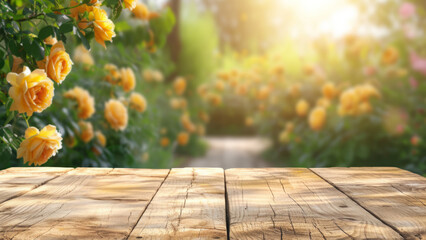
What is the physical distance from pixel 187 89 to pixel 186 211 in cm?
511

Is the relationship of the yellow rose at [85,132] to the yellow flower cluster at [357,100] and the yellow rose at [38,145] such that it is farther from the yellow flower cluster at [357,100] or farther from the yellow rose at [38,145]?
the yellow flower cluster at [357,100]

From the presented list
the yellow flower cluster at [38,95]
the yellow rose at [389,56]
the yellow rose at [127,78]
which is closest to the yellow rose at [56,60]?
the yellow flower cluster at [38,95]

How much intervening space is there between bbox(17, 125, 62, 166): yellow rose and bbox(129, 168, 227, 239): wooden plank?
301 mm

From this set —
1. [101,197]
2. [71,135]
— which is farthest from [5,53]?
[71,135]

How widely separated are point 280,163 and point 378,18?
67.6 inches

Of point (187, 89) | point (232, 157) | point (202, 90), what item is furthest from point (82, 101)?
point (187, 89)

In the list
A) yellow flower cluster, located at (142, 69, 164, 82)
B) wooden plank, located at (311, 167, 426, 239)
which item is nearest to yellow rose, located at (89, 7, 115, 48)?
wooden plank, located at (311, 167, 426, 239)

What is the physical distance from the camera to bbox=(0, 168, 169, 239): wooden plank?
2.56ft

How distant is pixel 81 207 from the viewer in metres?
0.96

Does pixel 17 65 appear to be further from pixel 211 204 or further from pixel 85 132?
pixel 85 132

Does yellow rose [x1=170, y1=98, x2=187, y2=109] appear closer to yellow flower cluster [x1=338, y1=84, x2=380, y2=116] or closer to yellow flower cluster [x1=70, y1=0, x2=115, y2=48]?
yellow flower cluster [x1=338, y1=84, x2=380, y2=116]

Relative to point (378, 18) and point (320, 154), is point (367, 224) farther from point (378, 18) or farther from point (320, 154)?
point (378, 18)

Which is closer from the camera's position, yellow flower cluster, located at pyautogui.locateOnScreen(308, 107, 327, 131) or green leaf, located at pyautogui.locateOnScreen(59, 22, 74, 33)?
green leaf, located at pyautogui.locateOnScreen(59, 22, 74, 33)

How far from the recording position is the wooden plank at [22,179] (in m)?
1.12
